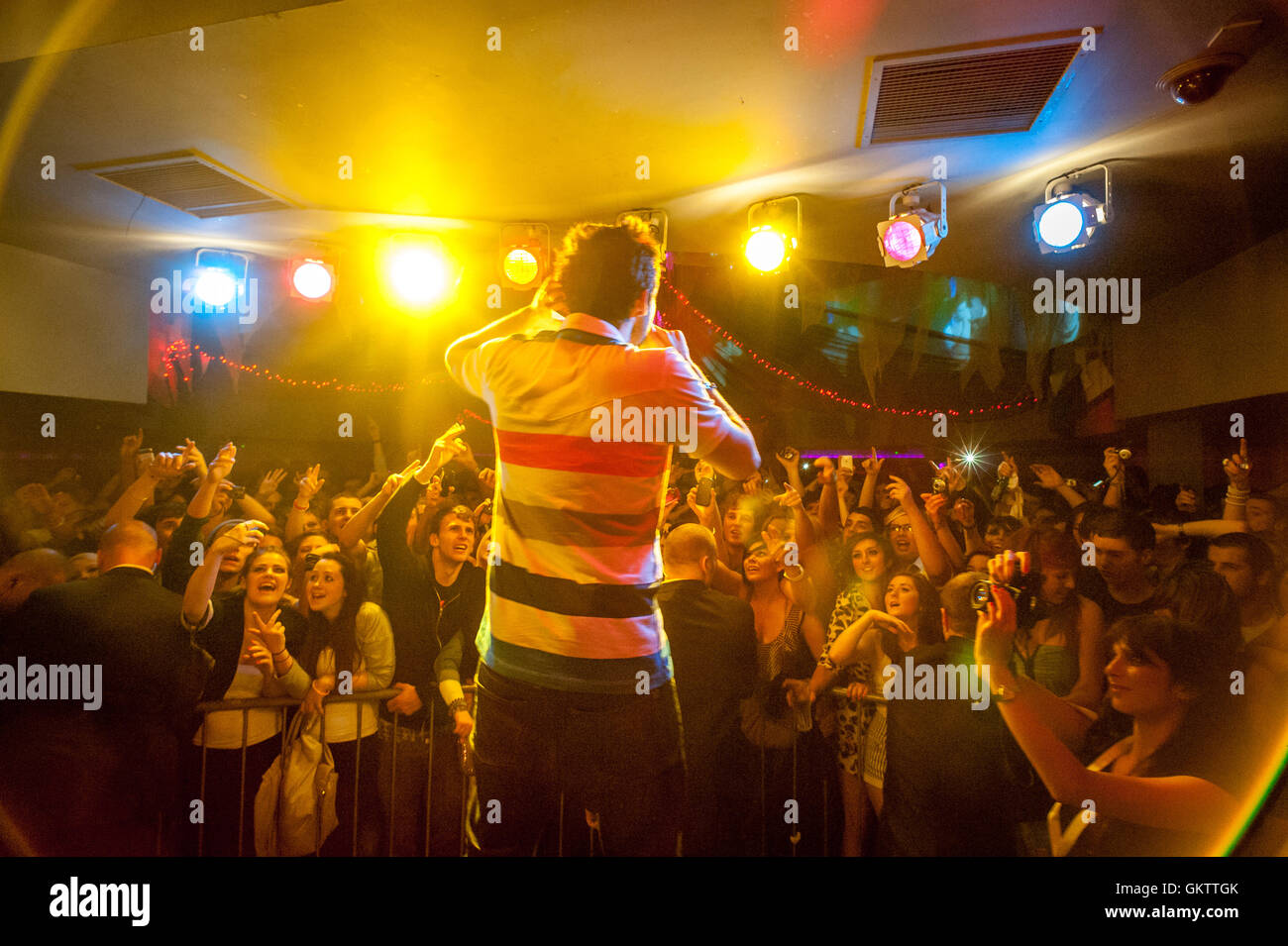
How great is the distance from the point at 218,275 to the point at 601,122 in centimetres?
240

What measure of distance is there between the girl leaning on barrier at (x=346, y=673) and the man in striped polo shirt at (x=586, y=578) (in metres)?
1.06

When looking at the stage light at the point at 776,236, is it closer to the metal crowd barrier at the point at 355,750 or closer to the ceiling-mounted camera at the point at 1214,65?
the ceiling-mounted camera at the point at 1214,65

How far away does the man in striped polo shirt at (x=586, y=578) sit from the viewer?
6.54 ft

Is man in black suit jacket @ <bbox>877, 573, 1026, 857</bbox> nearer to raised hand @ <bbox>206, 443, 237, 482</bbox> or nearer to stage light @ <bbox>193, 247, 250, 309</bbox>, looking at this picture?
raised hand @ <bbox>206, 443, 237, 482</bbox>

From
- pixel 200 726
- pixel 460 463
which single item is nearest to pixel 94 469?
pixel 200 726

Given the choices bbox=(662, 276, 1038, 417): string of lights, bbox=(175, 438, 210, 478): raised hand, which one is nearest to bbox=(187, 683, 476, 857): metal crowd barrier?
bbox=(175, 438, 210, 478): raised hand

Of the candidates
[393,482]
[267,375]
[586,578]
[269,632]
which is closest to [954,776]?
[586,578]

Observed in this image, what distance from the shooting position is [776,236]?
2992 mm

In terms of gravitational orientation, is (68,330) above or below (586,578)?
above

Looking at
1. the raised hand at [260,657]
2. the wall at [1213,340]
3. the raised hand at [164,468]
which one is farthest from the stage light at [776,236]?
the raised hand at [164,468]

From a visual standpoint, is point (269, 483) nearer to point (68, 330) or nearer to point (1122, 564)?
point (68, 330)

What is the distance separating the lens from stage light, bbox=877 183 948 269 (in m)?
2.86

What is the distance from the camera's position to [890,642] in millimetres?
2830
